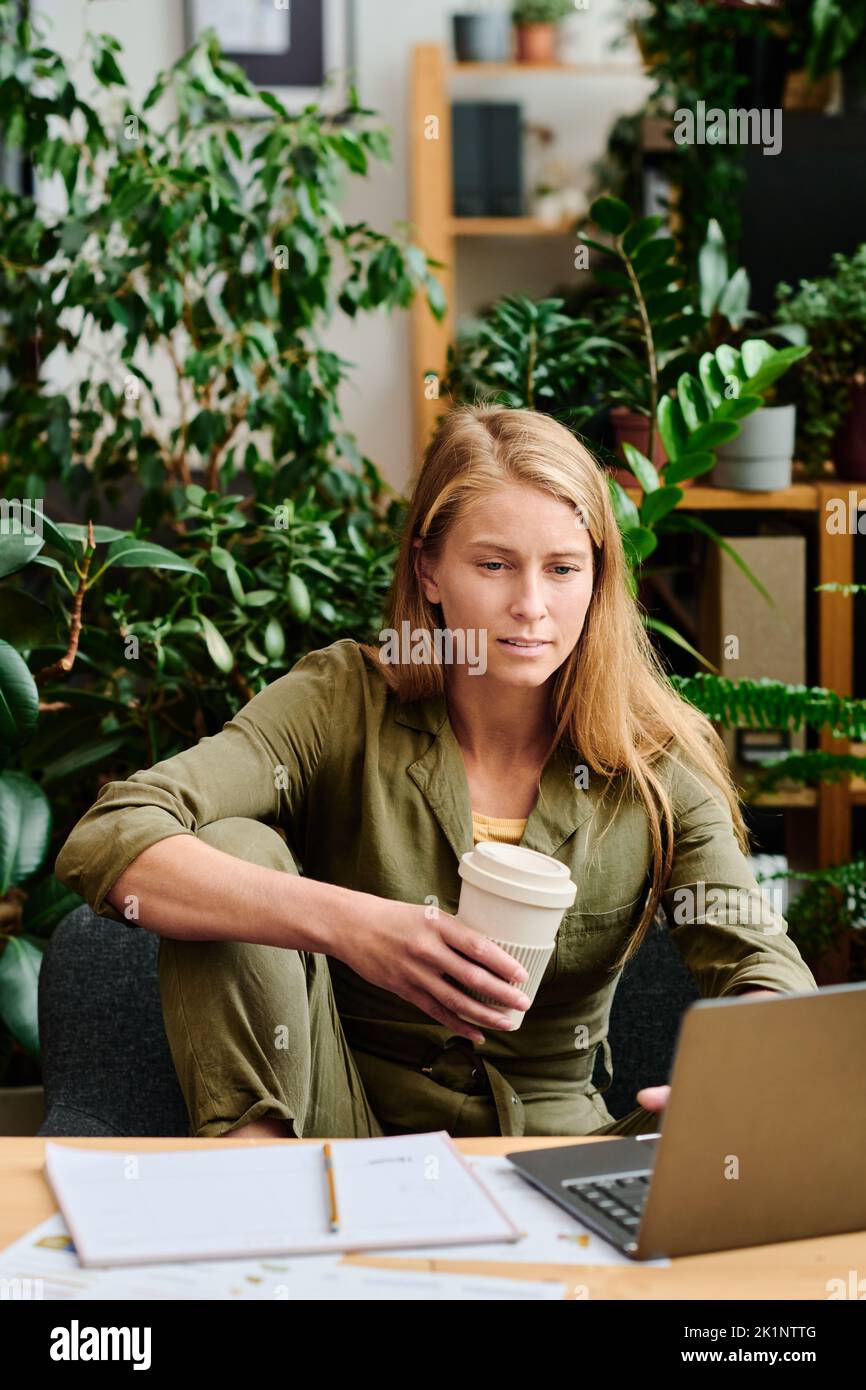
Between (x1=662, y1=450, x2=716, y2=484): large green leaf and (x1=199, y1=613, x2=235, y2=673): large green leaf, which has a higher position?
(x1=662, y1=450, x2=716, y2=484): large green leaf

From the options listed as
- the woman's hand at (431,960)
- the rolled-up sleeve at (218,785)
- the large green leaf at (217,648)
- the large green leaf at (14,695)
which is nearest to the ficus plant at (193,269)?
the large green leaf at (217,648)

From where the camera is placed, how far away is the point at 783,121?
2.74 metres

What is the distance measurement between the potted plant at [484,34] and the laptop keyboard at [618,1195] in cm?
384

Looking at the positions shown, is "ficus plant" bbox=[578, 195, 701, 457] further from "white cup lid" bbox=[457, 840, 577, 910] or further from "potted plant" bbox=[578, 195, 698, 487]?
"white cup lid" bbox=[457, 840, 577, 910]

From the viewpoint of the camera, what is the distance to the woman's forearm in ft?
4.05

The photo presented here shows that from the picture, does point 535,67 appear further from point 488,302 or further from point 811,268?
point 811,268

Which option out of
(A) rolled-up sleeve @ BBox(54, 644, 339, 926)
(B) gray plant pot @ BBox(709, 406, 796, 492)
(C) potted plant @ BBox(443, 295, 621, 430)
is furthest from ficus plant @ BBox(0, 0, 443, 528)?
(A) rolled-up sleeve @ BBox(54, 644, 339, 926)

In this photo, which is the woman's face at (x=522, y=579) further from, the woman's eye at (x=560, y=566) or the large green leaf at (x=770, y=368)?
the large green leaf at (x=770, y=368)

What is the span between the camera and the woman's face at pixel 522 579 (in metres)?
1.44

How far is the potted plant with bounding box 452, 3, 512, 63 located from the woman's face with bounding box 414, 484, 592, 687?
315 centimetres

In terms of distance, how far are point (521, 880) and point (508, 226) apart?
3.52 m

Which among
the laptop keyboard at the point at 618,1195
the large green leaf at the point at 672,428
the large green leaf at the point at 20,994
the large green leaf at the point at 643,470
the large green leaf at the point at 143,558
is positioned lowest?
the large green leaf at the point at 20,994

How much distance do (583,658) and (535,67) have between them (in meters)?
3.16

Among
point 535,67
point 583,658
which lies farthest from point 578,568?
point 535,67
